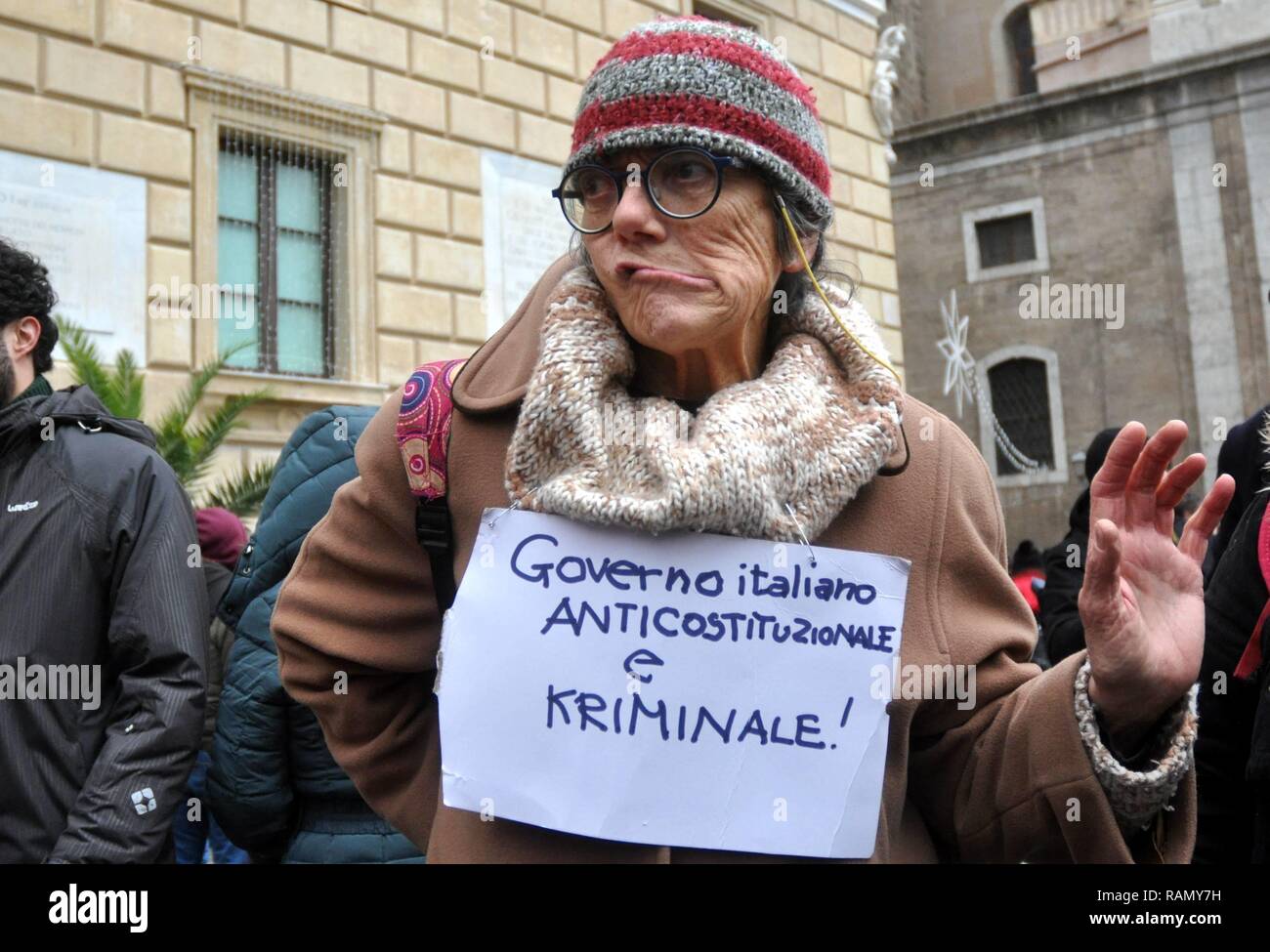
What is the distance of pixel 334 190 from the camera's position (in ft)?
33.6

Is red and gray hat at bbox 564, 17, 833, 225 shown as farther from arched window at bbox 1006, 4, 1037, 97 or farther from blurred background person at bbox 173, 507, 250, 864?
arched window at bbox 1006, 4, 1037, 97

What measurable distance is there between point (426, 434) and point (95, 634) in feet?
4.31

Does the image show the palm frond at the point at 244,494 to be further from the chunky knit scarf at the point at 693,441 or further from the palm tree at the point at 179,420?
the chunky knit scarf at the point at 693,441

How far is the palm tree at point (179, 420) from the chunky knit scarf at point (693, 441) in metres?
5.74

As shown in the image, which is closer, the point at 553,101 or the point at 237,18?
the point at 237,18

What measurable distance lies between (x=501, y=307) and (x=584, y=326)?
9.14m

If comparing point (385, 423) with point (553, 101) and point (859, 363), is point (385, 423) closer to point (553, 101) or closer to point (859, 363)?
point (859, 363)

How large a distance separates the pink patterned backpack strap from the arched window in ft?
93.9

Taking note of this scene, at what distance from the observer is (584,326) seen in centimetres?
187

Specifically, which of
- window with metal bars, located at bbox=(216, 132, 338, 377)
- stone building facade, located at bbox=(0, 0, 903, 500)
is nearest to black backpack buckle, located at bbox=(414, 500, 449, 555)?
stone building facade, located at bbox=(0, 0, 903, 500)

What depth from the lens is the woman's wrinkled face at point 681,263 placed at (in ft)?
5.98

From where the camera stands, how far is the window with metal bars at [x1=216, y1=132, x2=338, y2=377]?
31.7ft

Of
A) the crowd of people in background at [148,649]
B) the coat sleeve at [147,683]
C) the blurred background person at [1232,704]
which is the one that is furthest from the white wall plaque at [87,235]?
the blurred background person at [1232,704]

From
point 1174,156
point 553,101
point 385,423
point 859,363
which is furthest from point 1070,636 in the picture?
point 1174,156
